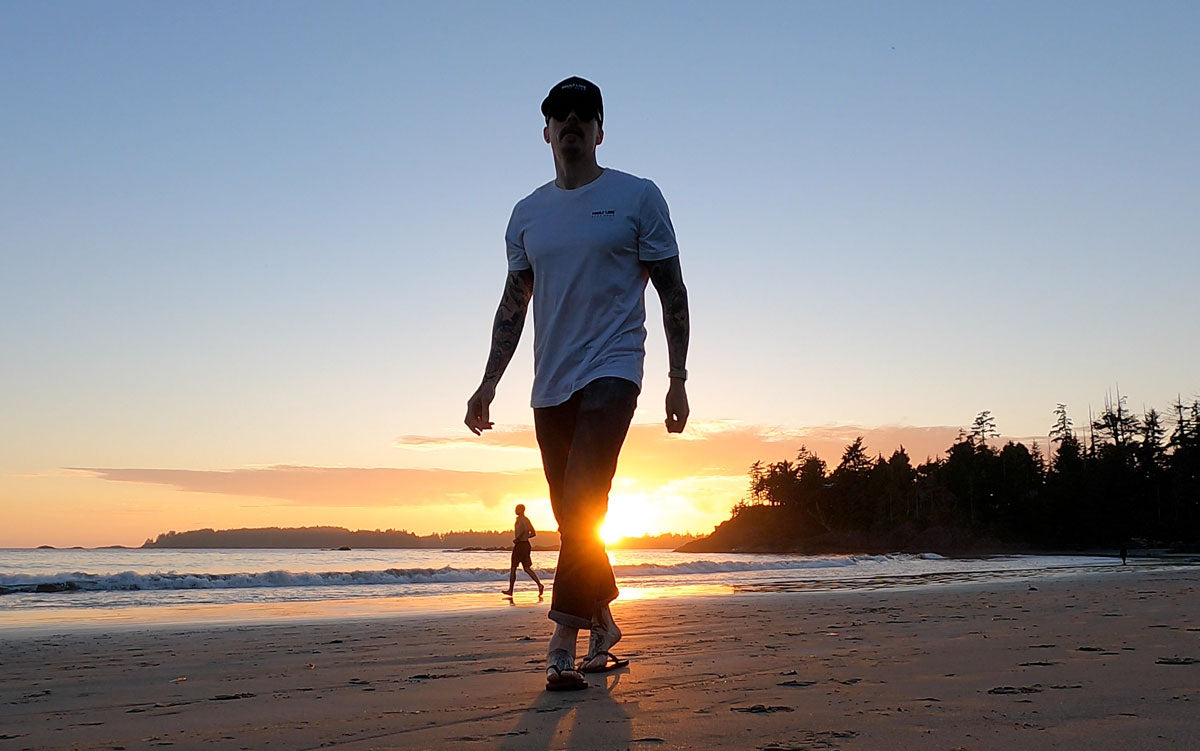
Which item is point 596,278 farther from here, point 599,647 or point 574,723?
point 574,723

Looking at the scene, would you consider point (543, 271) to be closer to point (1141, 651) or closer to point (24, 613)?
point (1141, 651)

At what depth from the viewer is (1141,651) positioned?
367cm

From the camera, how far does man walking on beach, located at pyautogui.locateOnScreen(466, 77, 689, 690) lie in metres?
3.35

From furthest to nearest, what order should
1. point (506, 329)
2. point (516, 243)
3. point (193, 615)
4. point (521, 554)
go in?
point (521, 554) < point (193, 615) < point (506, 329) < point (516, 243)

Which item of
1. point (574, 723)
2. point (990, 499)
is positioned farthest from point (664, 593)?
point (990, 499)

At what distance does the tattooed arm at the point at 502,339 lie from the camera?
3.87m

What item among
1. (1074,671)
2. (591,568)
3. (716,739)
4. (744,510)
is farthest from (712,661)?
(744,510)

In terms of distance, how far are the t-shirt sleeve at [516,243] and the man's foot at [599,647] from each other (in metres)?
1.50

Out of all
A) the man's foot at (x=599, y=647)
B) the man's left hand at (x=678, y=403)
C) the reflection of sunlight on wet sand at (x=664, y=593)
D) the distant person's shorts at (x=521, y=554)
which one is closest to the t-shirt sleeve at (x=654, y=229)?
the man's left hand at (x=678, y=403)

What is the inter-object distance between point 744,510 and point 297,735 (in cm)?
9706

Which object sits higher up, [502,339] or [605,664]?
[502,339]

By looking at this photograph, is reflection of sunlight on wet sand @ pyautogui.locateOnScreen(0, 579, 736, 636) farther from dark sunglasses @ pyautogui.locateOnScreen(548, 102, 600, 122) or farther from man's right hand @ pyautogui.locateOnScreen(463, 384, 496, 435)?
dark sunglasses @ pyautogui.locateOnScreen(548, 102, 600, 122)

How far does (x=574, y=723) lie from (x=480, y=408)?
5.60 feet

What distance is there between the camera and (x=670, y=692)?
2.92 meters
